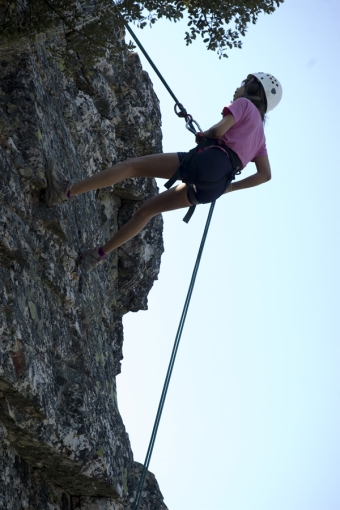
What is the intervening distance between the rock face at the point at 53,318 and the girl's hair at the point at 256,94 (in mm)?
1384

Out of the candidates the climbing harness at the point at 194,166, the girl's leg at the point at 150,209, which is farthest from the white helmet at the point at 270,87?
the girl's leg at the point at 150,209

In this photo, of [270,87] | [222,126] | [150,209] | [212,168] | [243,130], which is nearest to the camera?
[222,126]

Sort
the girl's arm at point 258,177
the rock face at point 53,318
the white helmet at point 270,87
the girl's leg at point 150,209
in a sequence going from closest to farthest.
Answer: the rock face at point 53,318 < the white helmet at point 270,87 < the girl's leg at point 150,209 < the girl's arm at point 258,177

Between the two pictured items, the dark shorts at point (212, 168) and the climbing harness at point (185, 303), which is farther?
the dark shorts at point (212, 168)

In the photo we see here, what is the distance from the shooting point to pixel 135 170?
24.7 feet

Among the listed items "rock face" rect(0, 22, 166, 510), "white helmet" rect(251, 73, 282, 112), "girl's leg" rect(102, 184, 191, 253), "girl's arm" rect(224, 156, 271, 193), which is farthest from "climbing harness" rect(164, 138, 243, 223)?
"rock face" rect(0, 22, 166, 510)

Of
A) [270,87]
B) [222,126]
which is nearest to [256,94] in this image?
[270,87]

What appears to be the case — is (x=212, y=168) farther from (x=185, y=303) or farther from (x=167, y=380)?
(x=167, y=380)

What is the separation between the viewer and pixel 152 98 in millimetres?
11711

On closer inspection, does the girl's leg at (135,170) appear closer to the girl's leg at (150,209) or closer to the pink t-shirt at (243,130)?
the girl's leg at (150,209)

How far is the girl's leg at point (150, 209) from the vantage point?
7.96 metres

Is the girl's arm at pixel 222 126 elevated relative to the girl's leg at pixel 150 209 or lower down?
elevated

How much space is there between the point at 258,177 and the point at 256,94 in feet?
2.99

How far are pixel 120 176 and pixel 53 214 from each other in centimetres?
74
